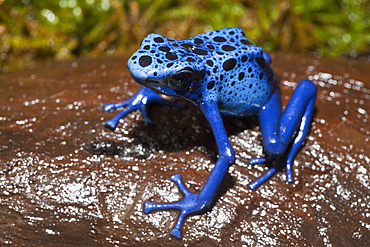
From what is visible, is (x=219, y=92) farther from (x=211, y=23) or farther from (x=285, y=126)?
(x=211, y=23)

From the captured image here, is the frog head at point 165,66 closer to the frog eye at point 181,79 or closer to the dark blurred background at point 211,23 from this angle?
the frog eye at point 181,79

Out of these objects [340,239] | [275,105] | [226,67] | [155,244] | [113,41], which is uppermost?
[113,41]

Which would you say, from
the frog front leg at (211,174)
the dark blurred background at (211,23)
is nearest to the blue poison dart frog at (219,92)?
the frog front leg at (211,174)

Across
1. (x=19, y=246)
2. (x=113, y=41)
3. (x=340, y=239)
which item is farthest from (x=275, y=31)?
(x=19, y=246)

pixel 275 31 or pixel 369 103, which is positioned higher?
pixel 275 31

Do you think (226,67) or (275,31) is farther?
(275,31)

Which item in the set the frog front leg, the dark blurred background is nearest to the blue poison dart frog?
the frog front leg

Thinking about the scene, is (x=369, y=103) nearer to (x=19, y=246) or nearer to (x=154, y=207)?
(x=154, y=207)
